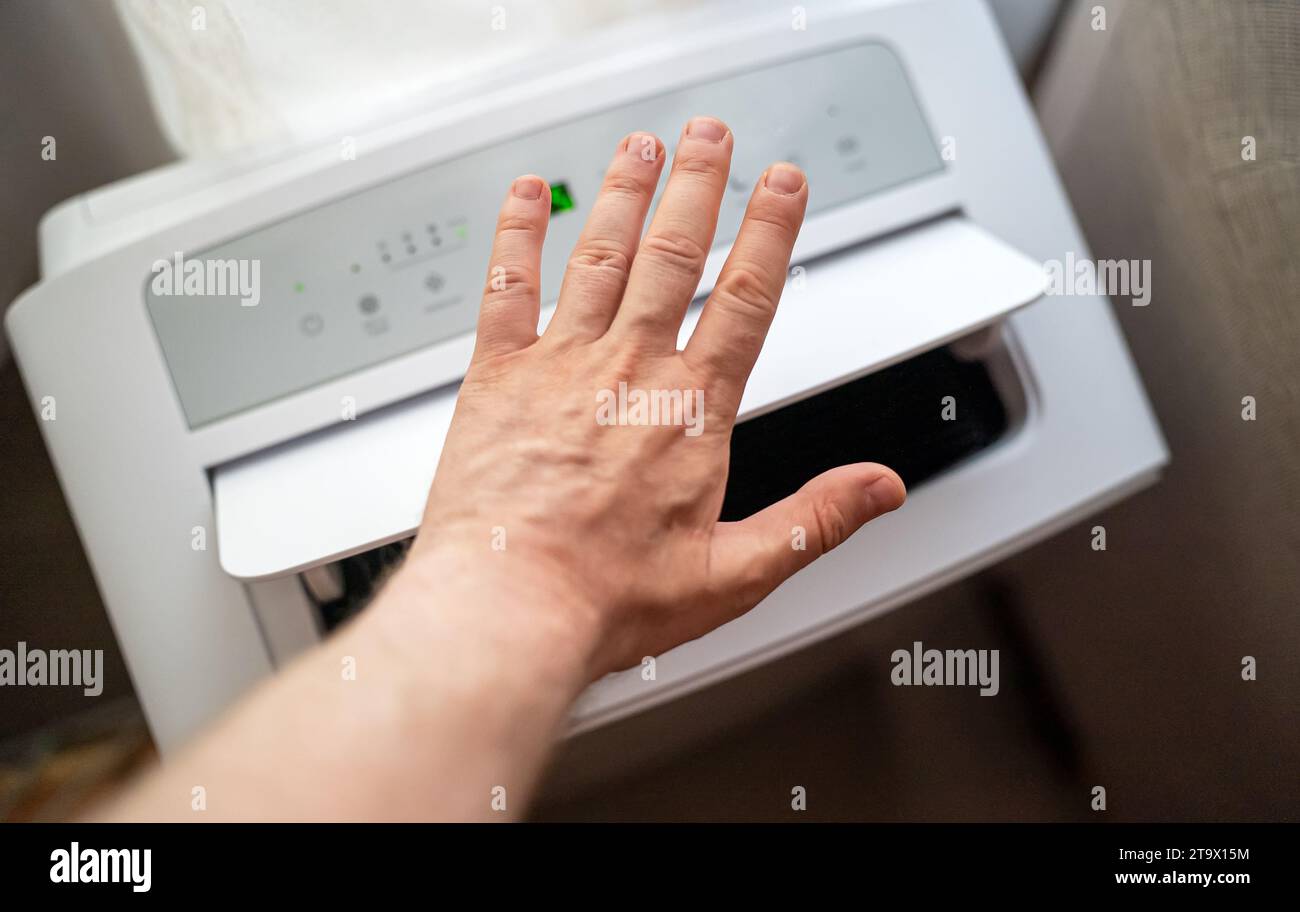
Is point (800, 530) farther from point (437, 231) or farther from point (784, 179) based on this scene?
point (437, 231)

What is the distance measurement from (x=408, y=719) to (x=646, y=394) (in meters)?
0.19

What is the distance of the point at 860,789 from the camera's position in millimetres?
815

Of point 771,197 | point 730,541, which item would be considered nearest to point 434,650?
point 730,541

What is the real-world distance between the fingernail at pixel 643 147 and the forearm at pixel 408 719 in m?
0.23

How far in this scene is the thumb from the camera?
15.9 inches

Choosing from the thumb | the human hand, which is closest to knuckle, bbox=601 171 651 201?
the human hand

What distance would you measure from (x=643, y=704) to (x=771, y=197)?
0.30 metres

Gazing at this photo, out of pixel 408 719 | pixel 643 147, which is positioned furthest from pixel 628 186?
pixel 408 719

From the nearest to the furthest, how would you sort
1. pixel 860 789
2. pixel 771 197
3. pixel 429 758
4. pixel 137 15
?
pixel 429 758
pixel 771 197
pixel 137 15
pixel 860 789

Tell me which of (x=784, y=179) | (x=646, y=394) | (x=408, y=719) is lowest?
(x=408, y=719)

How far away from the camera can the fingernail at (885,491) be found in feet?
1.34

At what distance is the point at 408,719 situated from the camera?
0.31 meters

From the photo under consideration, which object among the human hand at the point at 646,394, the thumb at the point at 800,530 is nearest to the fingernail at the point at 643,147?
the human hand at the point at 646,394
